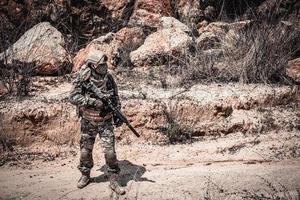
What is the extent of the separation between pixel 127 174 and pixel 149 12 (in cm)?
511

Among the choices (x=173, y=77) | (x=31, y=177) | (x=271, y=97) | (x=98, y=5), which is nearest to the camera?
(x=31, y=177)

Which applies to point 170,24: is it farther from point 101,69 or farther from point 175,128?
point 101,69

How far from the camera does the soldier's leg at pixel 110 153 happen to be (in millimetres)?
4641

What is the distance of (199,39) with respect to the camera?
870 cm

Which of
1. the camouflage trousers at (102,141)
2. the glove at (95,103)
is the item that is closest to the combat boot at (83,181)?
the camouflage trousers at (102,141)

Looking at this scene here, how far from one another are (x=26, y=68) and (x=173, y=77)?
8.23 ft

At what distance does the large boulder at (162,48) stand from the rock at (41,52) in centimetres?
135

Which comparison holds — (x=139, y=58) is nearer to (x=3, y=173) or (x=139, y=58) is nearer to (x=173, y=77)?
(x=173, y=77)

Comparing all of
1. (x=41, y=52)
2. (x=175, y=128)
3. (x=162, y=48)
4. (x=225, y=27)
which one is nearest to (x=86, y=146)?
(x=175, y=128)

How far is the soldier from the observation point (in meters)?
4.57

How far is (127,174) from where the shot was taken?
5.32 meters

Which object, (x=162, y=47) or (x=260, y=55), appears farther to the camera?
(x=162, y=47)

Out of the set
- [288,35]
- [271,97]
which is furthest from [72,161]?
[288,35]

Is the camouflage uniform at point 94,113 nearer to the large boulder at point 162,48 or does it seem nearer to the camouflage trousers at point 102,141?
the camouflage trousers at point 102,141
